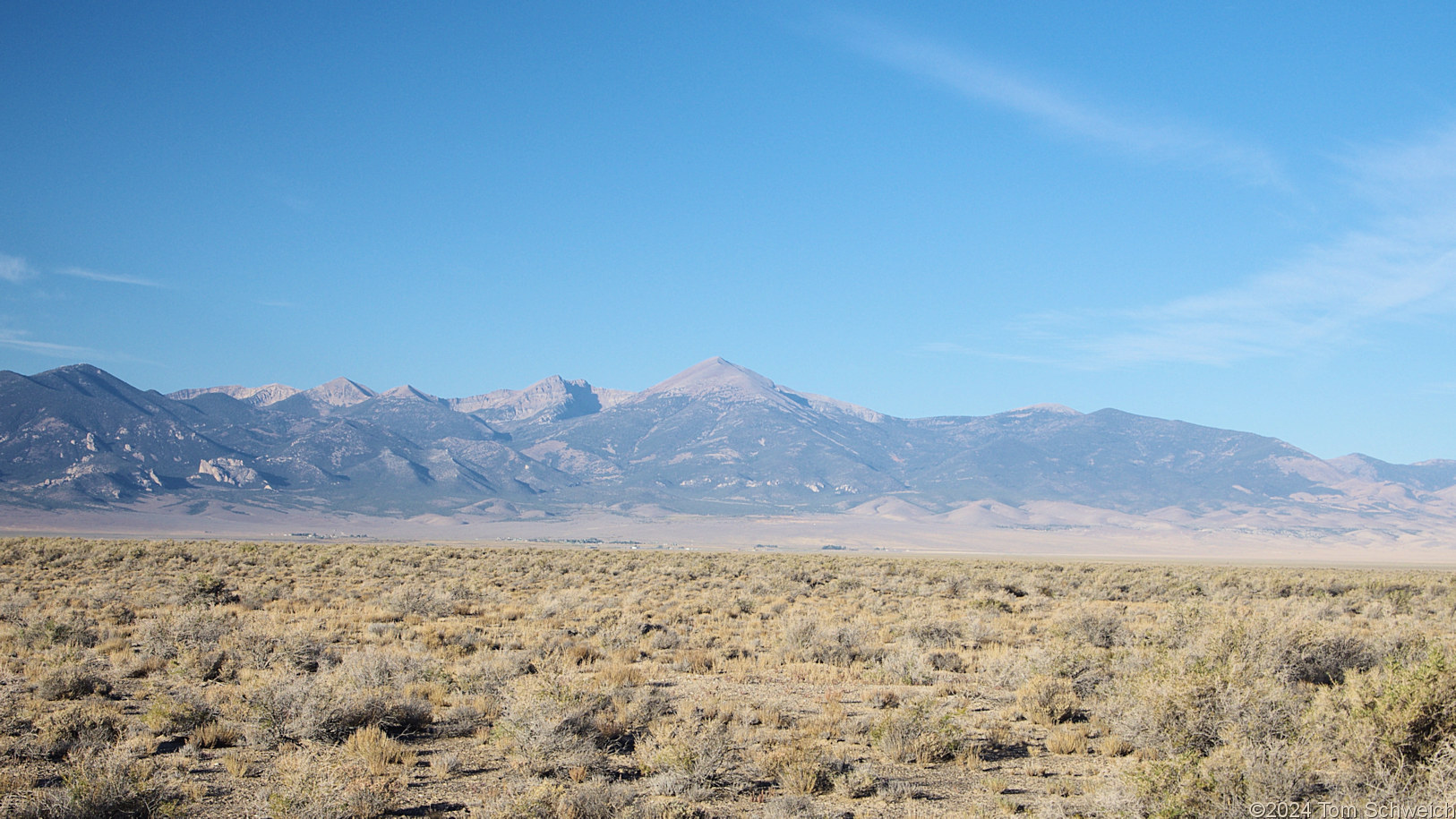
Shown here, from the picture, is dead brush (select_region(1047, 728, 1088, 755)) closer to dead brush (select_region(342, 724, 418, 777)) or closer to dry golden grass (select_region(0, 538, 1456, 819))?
dry golden grass (select_region(0, 538, 1456, 819))

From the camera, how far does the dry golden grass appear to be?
24.9 ft

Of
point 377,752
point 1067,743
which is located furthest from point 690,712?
point 1067,743

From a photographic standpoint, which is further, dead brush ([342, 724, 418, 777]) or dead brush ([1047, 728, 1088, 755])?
dead brush ([1047, 728, 1088, 755])

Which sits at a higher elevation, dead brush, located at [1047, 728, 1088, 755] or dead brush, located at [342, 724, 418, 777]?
dead brush, located at [1047, 728, 1088, 755]

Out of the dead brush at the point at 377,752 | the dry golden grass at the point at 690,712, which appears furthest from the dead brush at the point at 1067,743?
the dead brush at the point at 377,752

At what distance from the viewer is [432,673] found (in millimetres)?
13430

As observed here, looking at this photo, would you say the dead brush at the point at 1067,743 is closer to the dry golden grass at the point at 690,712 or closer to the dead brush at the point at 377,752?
the dry golden grass at the point at 690,712

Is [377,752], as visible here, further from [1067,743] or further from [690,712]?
[1067,743]

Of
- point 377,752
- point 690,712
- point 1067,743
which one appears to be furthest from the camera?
point 690,712

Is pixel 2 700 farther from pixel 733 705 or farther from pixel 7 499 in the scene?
pixel 7 499

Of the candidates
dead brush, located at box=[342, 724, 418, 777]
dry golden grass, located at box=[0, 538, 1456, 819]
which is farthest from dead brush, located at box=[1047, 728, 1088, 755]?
dead brush, located at box=[342, 724, 418, 777]

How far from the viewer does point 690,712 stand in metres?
11.8

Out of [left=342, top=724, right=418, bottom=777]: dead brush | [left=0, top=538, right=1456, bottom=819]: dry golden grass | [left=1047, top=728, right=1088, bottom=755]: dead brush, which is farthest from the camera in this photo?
[left=1047, top=728, right=1088, bottom=755]: dead brush

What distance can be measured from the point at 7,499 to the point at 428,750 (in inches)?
9554
